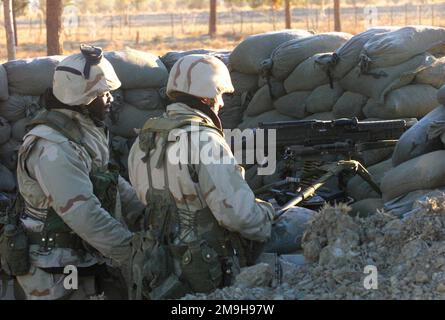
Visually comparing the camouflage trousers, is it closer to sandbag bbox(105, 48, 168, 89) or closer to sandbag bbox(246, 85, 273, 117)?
sandbag bbox(105, 48, 168, 89)

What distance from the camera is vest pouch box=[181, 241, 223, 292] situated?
4.01 m

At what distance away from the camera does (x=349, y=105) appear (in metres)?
7.09

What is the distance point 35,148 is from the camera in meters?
4.29

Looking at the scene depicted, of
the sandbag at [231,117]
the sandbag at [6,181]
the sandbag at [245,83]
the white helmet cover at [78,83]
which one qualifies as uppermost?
Result: the white helmet cover at [78,83]

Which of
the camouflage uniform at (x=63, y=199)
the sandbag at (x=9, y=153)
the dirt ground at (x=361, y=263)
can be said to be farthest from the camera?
the sandbag at (x=9, y=153)

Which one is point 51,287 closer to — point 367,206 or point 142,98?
point 367,206

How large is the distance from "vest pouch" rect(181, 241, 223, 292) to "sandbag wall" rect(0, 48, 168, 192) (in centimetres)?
359

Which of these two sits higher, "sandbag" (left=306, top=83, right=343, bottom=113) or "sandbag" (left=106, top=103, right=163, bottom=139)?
"sandbag" (left=306, top=83, right=343, bottom=113)

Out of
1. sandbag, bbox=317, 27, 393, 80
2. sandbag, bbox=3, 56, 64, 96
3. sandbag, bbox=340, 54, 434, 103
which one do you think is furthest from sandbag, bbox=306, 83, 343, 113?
sandbag, bbox=3, 56, 64, 96

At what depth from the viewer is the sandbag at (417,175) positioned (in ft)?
17.0

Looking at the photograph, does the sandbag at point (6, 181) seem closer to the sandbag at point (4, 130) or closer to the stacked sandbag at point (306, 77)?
the sandbag at point (4, 130)

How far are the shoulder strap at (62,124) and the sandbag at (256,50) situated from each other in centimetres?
373

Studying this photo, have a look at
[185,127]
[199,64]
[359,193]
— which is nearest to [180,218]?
[185,127]

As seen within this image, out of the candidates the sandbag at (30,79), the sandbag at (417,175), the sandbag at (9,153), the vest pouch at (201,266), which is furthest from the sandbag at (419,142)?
the sandbag at (9,153)
